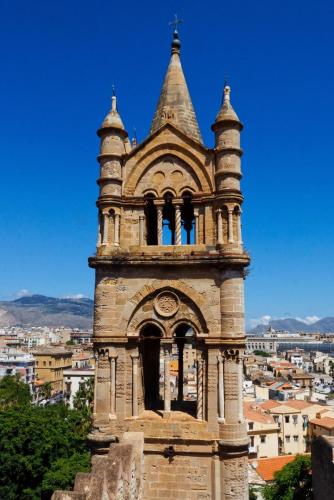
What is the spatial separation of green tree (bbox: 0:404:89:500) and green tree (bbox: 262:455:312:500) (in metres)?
14.7

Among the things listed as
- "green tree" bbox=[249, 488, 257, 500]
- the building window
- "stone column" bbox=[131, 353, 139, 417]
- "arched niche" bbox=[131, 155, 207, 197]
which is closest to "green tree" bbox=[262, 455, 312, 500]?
"green tree" bbox=[249, 488, 257, 500]

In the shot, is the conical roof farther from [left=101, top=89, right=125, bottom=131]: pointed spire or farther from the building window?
the building window

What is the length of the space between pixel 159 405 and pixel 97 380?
9.97 feet

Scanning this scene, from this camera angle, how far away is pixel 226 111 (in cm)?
1753

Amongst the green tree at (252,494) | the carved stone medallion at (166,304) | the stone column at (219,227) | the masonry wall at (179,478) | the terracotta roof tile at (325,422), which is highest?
the stone column at (219,227)

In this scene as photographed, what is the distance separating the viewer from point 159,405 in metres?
18.1

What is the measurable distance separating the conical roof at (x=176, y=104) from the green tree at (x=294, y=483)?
99.0 feet

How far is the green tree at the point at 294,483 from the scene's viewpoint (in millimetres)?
37750

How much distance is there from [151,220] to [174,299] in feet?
12.3

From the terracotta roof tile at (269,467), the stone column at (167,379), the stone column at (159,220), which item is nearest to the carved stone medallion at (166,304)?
the stone column at (167,379)

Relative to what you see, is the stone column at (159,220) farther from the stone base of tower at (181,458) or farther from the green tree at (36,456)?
the green tree at (36,456)

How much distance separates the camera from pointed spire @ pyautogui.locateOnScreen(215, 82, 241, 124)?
17.3m

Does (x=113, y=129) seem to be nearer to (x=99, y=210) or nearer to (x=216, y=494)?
(x=99, y=210)

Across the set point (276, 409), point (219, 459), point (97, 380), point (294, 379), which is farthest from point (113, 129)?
point (294, 379)
